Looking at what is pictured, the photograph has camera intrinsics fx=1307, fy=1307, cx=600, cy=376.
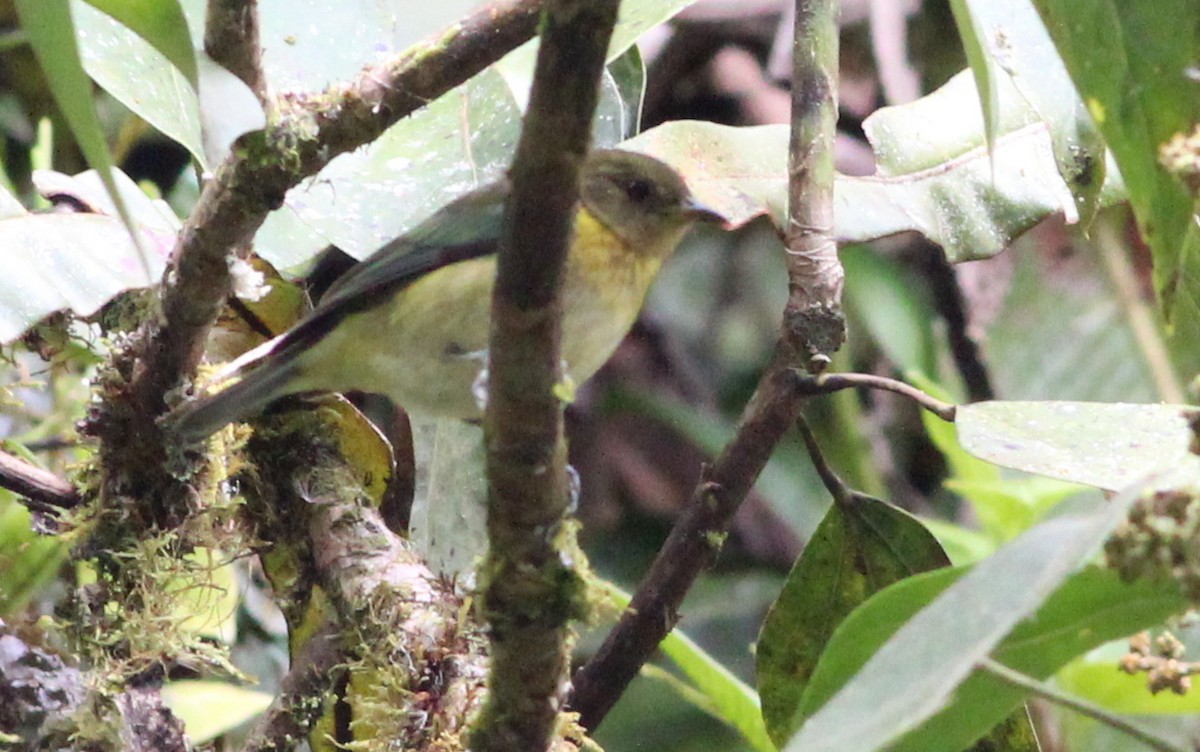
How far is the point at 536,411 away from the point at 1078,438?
0.64 m

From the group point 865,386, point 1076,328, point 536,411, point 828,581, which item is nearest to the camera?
point 536,411

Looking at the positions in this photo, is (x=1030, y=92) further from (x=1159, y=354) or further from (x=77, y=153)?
(x=77, y=153)

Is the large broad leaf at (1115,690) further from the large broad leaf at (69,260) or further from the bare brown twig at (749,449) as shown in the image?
the large broad leaf at (69,260)

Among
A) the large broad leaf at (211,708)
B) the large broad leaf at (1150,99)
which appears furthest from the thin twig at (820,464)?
the large broad leaf at (211,708)

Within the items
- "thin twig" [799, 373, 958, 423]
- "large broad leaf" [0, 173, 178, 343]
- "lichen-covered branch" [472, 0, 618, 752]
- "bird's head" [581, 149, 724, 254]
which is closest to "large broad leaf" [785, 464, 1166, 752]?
"lichen-covered branch" [472, 0, 618, 752]

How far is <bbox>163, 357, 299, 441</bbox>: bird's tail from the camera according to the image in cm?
154

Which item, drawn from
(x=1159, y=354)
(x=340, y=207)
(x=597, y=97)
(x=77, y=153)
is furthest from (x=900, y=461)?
(x=597, y=97)

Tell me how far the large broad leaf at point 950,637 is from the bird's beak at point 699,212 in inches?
38.2

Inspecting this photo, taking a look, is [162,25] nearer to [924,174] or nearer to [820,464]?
[820,464]

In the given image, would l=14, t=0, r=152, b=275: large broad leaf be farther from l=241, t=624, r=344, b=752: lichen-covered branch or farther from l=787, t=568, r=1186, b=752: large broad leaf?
l=241, t=624, r=344, b=752: lichen-covered branch

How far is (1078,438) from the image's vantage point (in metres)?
1.28

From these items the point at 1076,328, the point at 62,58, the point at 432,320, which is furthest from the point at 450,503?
the point at 1076,328

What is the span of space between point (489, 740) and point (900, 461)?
3.75m

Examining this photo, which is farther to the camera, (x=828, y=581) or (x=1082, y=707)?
(x=828, y=581)
